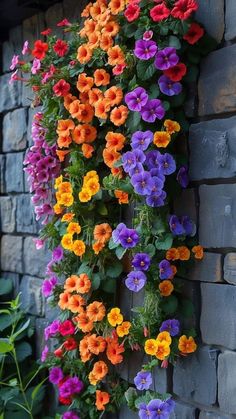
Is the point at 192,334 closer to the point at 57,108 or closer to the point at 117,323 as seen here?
the point at 117,323

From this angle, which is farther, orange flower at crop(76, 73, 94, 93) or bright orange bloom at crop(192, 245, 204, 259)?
orange flower at crop(76, 73, 94, 93)

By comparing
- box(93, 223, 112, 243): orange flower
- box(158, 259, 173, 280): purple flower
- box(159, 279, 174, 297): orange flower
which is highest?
box(93, 223, 112, 243): orange flower

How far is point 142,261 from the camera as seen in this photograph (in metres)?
1.84

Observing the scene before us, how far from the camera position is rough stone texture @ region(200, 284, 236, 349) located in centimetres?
175

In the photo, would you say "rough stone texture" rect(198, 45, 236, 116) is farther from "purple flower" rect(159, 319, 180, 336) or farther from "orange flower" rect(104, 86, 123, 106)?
"purple flower" rect(159, 319, 180, 336)

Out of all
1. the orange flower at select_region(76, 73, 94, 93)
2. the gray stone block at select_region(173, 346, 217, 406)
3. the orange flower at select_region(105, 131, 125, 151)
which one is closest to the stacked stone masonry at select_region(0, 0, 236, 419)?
the gray stone block at select_region(173, 346, 217, 406)

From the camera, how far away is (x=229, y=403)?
1745 mm

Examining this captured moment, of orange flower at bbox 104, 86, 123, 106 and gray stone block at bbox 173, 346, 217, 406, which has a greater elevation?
orange flower at bbox 104, 86, 123, 106

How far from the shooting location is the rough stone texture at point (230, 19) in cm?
177

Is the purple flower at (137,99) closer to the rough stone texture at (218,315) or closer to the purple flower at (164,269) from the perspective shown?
the purple flower at (164,269)

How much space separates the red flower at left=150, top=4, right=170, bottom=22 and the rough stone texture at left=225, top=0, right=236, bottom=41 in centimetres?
18

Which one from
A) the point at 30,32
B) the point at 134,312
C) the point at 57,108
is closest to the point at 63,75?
the point at 57,108

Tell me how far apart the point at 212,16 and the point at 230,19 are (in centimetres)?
8

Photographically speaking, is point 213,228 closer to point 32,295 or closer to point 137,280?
point 137,280
